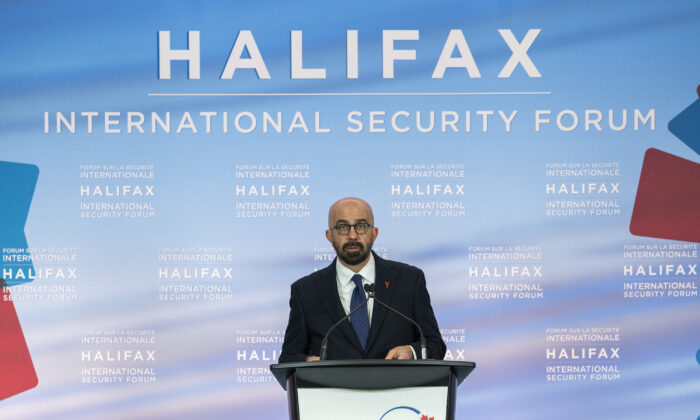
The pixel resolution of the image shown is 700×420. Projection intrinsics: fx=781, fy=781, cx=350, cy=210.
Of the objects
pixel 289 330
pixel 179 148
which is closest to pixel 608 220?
pixel 289 330

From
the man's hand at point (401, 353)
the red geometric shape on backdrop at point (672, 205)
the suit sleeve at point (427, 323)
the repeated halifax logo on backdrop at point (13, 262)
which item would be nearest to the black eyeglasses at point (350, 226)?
the suit sleeve at point (427, 323)

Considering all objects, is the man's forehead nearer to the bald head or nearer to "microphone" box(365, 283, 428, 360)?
the bald head

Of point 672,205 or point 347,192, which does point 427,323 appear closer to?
point 347,192

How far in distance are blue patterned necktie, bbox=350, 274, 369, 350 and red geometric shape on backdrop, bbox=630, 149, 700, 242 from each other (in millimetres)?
1993

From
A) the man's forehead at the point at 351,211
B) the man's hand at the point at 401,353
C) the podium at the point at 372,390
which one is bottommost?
the podium at the point at 372,390

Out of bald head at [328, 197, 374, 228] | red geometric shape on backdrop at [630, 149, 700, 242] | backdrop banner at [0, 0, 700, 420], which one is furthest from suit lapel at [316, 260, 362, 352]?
red geometric shape on backdrop at [630, 149, 700, 242]

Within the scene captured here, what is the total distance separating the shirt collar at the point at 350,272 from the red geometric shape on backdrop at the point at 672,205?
1.92 m

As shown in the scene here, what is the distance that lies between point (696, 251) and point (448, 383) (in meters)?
2.59

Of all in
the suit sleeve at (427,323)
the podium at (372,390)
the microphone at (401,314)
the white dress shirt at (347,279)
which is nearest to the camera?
the podium at (372,390)

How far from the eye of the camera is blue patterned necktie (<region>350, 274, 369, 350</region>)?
3.19 meters

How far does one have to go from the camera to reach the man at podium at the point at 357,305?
3.17 meters

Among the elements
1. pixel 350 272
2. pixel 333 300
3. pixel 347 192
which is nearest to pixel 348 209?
pixel 350 272

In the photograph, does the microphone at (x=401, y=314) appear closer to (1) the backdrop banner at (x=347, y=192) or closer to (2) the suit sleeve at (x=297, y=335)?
(2) the suit sleeve at (x=297, y=335)

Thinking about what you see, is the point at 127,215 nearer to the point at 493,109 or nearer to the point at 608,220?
the point at 493,109
